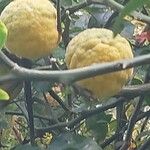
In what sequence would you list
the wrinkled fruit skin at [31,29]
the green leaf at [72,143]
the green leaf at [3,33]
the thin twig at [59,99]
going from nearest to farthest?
the green leaf at [3,33] → the wrinkled fruit skin at [31,29] → the green leaf at [72,143] → the thin twig at [59,99]

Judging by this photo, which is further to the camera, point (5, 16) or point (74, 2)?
point (74, 2)

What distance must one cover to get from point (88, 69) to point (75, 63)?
187 mm

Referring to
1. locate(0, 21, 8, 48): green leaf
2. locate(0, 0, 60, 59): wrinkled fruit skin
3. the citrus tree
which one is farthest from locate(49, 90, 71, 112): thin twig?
locate(0, 21, 8, 48): green leaf

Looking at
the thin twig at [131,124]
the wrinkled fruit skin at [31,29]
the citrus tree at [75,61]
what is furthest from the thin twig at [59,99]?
the wrinkled fruit skin at [31,29]

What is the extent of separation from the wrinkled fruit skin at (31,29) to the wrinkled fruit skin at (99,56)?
0.04 metres

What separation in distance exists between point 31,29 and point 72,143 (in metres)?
0.36

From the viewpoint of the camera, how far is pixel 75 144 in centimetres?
117

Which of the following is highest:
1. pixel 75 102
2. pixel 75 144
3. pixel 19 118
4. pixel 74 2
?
pixel 74 2

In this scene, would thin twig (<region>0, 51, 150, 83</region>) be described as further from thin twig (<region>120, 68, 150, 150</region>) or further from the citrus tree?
thin twig (<region>120, 68, 150, 150</region>)

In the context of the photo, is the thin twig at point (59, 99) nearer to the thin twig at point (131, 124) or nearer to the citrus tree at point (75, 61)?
the citrus tree at point (75, 61)

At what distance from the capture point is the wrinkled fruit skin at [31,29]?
2.93ft

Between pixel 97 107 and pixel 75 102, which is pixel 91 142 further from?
pixel 75 102

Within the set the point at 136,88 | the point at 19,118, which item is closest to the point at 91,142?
the point at 136,88

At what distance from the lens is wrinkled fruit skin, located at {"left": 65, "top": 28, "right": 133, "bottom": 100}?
2.80 ft
